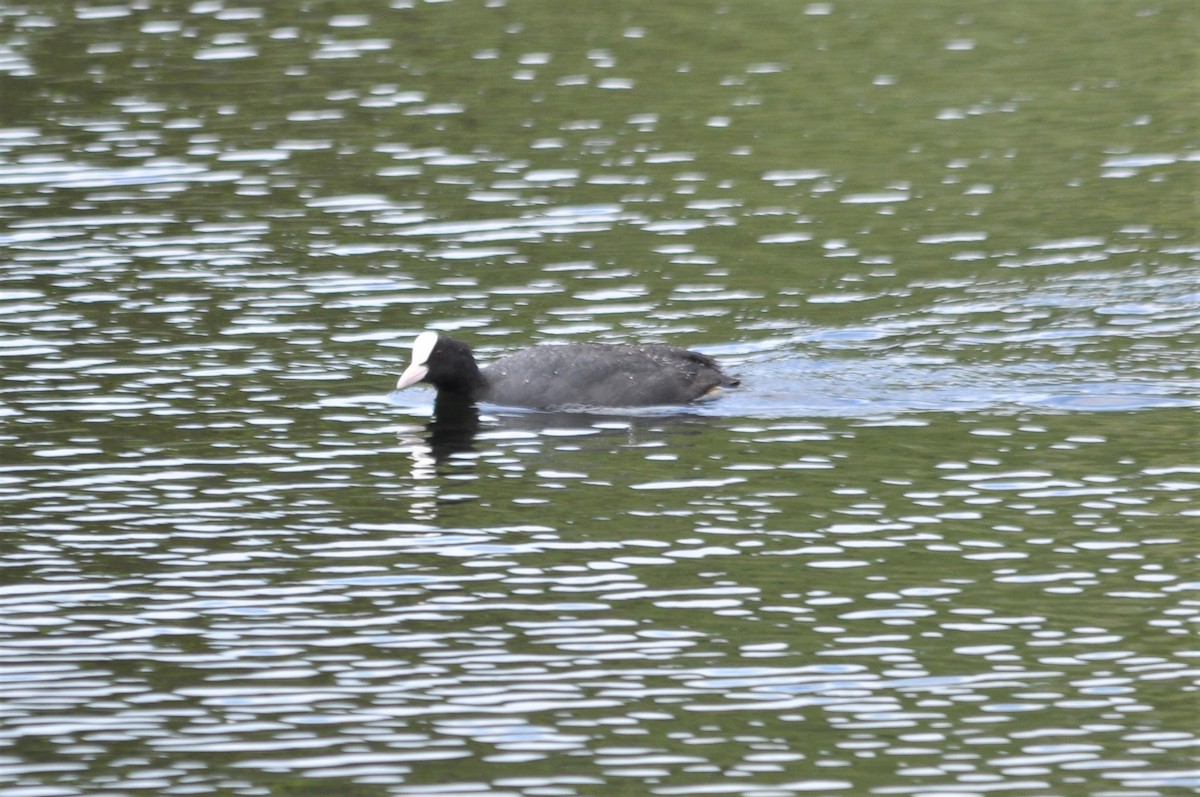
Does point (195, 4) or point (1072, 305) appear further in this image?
point (195, 4)

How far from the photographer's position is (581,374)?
2053cm

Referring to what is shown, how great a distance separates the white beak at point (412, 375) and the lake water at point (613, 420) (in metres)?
0.45

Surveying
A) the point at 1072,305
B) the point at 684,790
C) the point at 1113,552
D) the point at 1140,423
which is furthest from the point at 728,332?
the point at 684,790

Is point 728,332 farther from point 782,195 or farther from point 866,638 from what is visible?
point 866,638

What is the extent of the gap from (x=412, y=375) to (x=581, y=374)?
1.66m

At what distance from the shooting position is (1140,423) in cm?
1909

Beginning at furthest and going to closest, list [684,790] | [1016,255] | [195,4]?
[195,4] → [1016,255] → [684,790]

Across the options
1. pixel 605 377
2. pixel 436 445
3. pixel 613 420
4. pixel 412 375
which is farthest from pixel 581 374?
pixel 436 445

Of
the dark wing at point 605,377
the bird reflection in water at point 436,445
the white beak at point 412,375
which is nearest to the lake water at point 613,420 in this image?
the bird reflection in water at point 436,445

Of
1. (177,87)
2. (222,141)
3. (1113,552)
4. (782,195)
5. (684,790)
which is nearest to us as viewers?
(684,790)

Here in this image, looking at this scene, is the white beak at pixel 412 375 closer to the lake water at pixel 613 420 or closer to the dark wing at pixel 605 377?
the lake water at pixel 613 420

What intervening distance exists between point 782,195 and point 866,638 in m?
14.8

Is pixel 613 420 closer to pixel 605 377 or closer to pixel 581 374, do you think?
pixel 605 377

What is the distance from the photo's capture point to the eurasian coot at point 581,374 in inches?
807
